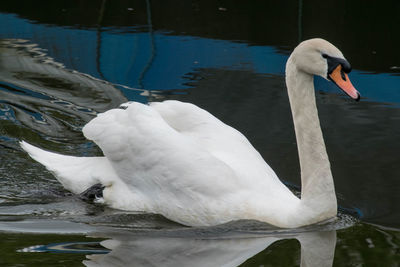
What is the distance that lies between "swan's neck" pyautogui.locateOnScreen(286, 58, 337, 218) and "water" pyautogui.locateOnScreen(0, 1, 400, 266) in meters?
0.18

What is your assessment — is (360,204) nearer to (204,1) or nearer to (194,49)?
(194,49)

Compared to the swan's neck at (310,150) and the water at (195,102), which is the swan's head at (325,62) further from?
the water at (195,102)

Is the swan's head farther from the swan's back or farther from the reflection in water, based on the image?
the reflection in water

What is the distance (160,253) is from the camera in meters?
5.09

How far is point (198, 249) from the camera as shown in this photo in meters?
5.19

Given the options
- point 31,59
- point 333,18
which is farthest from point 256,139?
point 333,18

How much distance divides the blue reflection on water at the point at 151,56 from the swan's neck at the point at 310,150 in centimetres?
376

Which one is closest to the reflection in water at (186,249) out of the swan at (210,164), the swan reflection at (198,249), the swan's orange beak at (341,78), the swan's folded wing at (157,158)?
the swan reflection at (198,249)

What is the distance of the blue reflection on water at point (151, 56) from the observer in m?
9.61

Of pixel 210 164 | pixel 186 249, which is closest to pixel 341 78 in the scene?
pixel 210 164

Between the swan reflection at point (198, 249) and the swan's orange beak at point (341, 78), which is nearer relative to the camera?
the swan reflection at point (198, 249)

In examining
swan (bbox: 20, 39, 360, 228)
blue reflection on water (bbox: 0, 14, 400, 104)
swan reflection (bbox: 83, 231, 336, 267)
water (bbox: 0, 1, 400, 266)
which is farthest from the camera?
blue reflection on water (bbox: 0, 14, 400, 104)

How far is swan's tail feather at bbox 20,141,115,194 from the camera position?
629 centimetres

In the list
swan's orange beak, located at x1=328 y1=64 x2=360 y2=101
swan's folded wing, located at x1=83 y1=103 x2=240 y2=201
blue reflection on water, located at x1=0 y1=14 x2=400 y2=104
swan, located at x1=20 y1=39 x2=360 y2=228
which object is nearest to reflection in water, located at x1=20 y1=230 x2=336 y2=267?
swan, located at x1=20 y1=39 x2=360 y2=228
